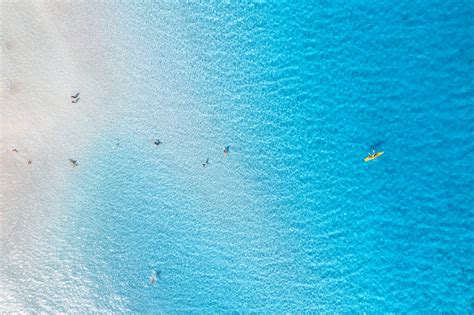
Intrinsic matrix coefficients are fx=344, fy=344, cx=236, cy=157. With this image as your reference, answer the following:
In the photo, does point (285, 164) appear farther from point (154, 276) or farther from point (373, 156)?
point (154, 276)

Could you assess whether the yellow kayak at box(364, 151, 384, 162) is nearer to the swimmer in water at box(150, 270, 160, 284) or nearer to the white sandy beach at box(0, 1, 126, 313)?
the swimmer in water at box(150, 270, 160, 284)

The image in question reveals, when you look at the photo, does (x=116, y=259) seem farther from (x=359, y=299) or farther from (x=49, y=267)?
(x=359, y=299)

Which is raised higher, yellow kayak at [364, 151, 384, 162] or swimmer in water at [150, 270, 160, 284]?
yellow kayak at [364, 151, 384, 162]

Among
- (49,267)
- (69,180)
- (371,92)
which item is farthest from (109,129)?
(371,92)

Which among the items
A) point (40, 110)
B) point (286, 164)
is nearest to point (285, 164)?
point (286, 164)

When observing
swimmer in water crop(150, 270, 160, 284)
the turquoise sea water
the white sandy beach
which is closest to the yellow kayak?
the turquoise sea water

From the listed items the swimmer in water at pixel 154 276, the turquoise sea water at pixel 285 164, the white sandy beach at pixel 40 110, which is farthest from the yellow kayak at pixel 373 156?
the white sandy beach at pixel 40 110

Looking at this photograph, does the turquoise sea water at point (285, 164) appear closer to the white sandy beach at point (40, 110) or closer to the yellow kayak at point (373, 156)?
the yellow kayak at point (373, 156)
